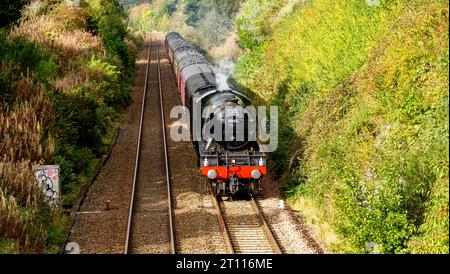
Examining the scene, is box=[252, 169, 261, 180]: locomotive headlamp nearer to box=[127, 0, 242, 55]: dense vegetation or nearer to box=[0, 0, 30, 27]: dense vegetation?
→ box=[0, 0, 30, 27]: dense vegetation

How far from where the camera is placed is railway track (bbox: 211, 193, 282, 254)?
1530cm

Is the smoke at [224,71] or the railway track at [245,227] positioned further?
the smoke at [224,71]

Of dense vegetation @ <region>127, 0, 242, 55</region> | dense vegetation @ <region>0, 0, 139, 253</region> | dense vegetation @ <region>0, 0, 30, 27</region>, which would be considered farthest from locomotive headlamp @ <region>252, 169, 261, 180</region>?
dense vegetation @ <region>127, 0, 242, 55</region>

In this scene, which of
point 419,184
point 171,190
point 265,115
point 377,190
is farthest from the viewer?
point 265,115

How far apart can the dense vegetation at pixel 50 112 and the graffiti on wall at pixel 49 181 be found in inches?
10.8

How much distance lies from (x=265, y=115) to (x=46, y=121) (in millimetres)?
10315

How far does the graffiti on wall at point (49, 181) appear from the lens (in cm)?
1623

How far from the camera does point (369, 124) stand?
56.4 feet

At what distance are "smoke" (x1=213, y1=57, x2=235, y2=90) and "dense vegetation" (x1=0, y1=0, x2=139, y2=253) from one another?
5736 millimetres

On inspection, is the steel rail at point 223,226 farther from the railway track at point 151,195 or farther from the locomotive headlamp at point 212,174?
the railway track at point 151,195

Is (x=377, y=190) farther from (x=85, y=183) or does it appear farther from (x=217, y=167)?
(x=85, y=183)

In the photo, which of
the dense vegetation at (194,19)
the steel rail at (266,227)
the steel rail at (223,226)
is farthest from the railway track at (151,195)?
the dense vegetation at (194,19)

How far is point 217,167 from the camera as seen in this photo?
1881cm
